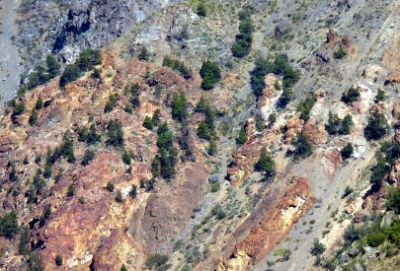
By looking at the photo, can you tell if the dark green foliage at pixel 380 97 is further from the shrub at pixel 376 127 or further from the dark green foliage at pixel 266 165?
the dark green foliage at pixel 266 165

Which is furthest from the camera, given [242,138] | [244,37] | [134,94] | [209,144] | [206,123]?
[244,37]

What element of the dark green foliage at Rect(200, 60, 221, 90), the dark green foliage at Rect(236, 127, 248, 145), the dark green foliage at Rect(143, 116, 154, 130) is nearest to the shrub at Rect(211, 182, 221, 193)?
the dark green foliage at Rect(236, 127, 248, 145)

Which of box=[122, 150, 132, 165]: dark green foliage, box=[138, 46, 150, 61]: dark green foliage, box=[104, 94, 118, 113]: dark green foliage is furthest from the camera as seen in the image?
box=[138, 46, 150, 61]: dark green foliage

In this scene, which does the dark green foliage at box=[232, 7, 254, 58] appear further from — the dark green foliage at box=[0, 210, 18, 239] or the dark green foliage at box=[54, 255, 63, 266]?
the dark green foliage at box=[54, 255, 63, 266]

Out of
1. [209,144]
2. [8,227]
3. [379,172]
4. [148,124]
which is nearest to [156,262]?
[8,227]

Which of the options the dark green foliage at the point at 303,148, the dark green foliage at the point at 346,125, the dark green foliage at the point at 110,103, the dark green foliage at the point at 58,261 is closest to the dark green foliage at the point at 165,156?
the dark green foliage at the point at 110,103

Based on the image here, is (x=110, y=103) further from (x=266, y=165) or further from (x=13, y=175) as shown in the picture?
(x=266, y=165)

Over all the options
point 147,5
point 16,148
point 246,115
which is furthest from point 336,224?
point 147,5
